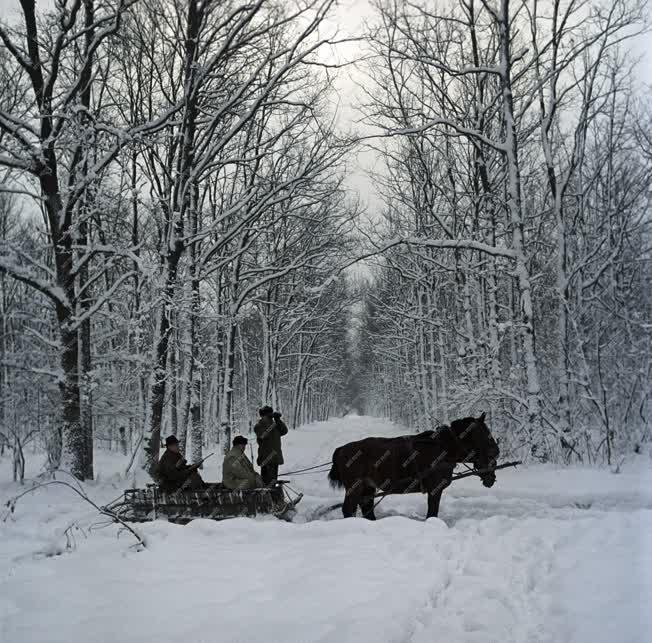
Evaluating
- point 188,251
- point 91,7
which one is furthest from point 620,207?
point 91,7

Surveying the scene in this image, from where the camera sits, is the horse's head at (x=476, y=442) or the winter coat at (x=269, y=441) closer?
the horse's head at (x=476, y=442)

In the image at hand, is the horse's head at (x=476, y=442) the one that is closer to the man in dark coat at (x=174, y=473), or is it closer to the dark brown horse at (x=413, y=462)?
the dark brown horse at (x=413, y=462)

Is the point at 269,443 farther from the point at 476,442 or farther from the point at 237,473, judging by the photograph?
the point at 476,442

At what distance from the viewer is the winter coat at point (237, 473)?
8.27m

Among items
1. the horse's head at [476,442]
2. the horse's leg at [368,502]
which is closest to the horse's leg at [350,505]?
the horse's leg at [368,502]

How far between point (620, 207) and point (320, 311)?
70.1 feet

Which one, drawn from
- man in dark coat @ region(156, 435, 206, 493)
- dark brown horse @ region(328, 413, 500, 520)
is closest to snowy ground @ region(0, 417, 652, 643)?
dark brown horse @ region(328, 413, 500, 520)

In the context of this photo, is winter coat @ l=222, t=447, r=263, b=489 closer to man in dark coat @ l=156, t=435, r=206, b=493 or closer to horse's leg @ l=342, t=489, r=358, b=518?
man in dark coat @ l=156, t=435, r=206, b=493

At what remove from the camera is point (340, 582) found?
474 cm

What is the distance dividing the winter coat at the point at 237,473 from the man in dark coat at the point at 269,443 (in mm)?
1592

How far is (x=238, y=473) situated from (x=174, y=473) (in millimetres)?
1020

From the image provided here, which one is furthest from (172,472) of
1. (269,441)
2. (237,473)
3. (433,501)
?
(433,501)

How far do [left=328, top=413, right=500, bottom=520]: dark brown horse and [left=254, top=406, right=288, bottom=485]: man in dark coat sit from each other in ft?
7.85

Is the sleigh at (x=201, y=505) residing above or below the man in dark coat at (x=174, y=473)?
below
